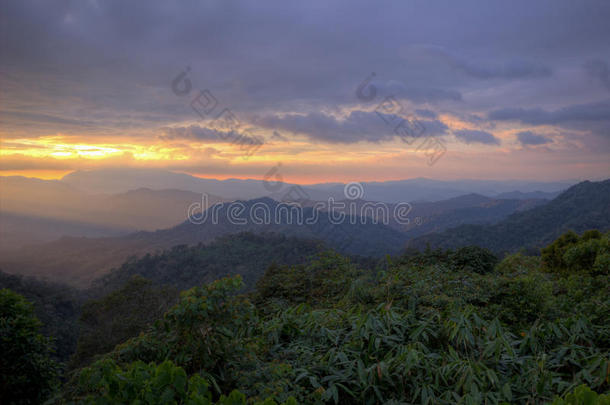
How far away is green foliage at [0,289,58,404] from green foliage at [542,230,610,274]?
10495 millimetres

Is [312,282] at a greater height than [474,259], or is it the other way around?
[474,259]

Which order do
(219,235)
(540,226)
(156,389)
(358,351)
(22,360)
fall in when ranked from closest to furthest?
(156,389), (358,351), (22,360), (540,226), (219,235)

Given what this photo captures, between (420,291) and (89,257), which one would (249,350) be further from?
(89,257)

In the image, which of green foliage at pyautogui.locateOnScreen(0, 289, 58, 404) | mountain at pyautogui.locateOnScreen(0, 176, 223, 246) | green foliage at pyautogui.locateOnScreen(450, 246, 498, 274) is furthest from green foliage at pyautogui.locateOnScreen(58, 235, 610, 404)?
mountain at pyautogui.locateOnScreen(0, 176, 223, 246)

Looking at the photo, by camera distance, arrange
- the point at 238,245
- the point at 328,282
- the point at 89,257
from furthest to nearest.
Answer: the point at 89,257
the point at 238,245
the point at 328,282

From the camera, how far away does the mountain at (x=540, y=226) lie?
134 feet

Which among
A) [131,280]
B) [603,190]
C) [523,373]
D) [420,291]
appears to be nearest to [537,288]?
[420,291]

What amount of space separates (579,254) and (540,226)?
166 feet

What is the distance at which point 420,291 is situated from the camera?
4.39 m

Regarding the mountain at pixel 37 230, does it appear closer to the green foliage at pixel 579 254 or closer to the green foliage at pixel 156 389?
the green foliage at pixel 156 389

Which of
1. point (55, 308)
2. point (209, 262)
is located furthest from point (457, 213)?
point (55, 308)

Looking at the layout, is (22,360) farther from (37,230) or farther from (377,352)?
(37,230)

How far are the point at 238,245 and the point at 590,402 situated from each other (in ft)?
135

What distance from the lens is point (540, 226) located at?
50.1 meters
